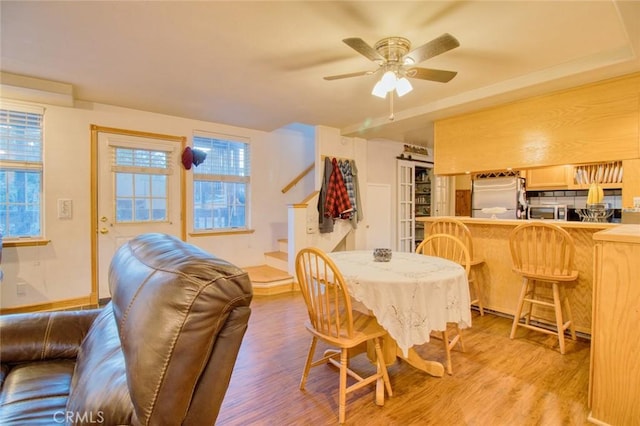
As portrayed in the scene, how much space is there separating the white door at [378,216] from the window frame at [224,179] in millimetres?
2072

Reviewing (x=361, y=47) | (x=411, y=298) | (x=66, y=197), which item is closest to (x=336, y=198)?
(x=361, y=47)

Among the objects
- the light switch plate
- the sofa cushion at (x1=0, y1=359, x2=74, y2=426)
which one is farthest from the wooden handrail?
the sofa cushion at (x1=0, y1=359, x2=74, y2=426)

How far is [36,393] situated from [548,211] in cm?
657

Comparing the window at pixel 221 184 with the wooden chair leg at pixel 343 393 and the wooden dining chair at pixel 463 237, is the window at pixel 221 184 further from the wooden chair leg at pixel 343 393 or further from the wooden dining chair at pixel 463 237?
the wooden chair leg at pixel 343 393

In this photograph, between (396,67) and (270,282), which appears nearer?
(396,67)

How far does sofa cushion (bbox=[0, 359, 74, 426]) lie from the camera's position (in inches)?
40.6

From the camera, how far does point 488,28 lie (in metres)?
2.20

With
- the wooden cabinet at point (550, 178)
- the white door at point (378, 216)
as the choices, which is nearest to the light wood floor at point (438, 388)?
the white door at point (378, 216)

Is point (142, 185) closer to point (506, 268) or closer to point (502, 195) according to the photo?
point (506, 268)

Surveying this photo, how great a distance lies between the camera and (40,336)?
57.0 inches

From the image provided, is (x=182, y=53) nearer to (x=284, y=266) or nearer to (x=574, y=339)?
(x=284, y=266)

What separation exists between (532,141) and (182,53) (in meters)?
3.46

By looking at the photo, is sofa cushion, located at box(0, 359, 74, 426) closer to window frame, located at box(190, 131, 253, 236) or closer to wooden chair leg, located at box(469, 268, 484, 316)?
window frame, located at box(190, 131, 253, 236)

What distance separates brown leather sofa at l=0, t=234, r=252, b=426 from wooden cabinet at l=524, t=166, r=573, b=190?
5584 millimetres
